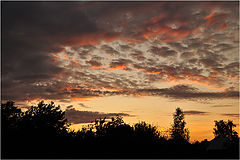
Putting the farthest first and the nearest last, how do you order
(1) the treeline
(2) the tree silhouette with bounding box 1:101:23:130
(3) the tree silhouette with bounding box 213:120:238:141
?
(3) the tree silhouette with bounding box 213:120:238:141, (2) the tree silhouette with bounding box 1:101:23:130, (1) the treeline

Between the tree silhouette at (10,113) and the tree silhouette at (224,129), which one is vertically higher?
the tree silhouette at (10,113)

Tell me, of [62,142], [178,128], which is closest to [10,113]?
[62,142]

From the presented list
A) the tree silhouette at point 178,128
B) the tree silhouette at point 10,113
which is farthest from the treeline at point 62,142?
the tree silhouette at point 178,128

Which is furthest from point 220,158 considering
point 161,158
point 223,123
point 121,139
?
point 223,123

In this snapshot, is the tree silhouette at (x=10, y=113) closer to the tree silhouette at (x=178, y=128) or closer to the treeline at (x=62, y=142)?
the treeline at (x=62, y=142)

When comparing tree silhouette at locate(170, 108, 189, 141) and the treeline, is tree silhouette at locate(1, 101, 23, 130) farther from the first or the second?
tree silhouette at locate(170, 108, 189, 141)

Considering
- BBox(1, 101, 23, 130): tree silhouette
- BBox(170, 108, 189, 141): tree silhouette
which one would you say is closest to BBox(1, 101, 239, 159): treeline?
BBox(1, 101, 23, 130): tree silhouette

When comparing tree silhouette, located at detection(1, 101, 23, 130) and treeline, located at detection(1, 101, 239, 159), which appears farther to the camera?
tree silhouette, located at detection(1, 101, 23, 130)

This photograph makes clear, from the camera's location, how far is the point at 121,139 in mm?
45312

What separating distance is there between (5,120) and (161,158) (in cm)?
3637

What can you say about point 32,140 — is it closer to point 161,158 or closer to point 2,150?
point 2,150

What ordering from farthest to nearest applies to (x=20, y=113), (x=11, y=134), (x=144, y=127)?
(x=144, y=127), (x=20, y=113), (x=11, y=134)

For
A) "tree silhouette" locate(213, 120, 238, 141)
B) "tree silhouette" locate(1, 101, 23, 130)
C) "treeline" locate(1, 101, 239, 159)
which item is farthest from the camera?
"tree silhouette" locate(213, 120, 238, 141)

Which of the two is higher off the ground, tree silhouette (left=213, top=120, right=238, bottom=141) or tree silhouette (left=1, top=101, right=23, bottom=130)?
tree silhouette (left=1, top=101, right=23, bottom=130)
